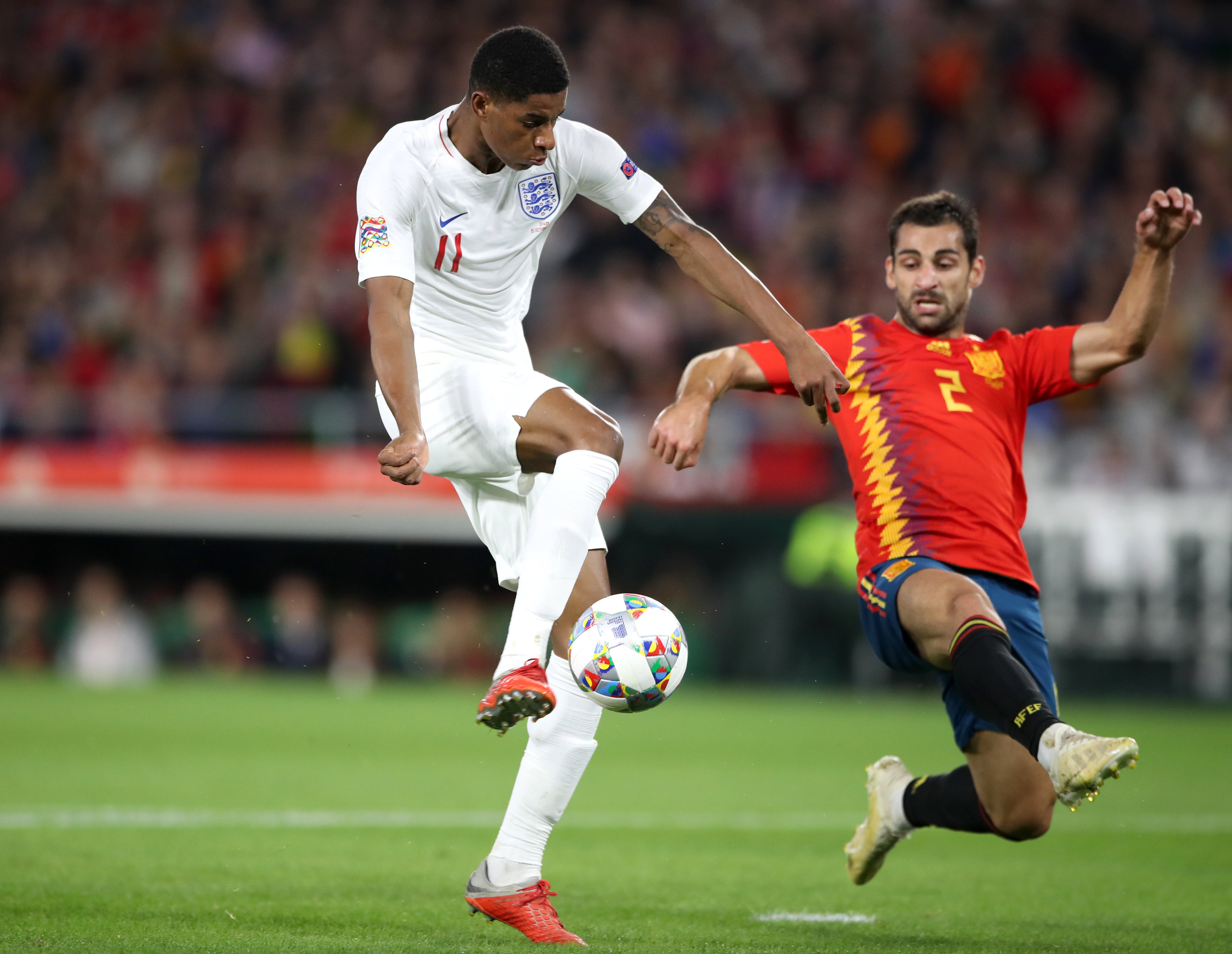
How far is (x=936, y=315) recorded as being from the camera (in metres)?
5.54

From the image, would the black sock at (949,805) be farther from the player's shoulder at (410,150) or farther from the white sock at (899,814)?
the player's shoulder at (410,150)

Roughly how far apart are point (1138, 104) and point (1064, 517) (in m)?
5.94

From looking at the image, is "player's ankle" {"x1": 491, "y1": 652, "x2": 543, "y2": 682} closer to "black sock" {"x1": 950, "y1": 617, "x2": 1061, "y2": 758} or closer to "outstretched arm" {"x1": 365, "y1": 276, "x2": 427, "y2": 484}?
"outstretched arm" {"x1": 365, "y1": 276, "x2": 427, "y2": 484}

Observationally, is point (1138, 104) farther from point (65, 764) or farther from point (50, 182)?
point (65, 764)

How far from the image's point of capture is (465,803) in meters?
8.45

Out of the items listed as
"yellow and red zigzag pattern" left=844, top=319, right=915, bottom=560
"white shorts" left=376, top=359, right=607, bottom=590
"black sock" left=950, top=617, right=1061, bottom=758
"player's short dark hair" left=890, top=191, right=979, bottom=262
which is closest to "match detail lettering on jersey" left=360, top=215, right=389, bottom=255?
"white shorts" left=376, top=359, right=607, bottom=590

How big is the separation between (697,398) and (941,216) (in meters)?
1.20

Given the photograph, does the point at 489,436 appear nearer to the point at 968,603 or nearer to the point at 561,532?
the point at 561,532

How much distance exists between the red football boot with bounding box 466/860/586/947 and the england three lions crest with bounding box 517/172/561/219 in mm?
2013

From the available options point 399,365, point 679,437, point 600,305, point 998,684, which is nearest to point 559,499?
point 679,437

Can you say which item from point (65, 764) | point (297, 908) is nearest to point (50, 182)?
point (65, 764)

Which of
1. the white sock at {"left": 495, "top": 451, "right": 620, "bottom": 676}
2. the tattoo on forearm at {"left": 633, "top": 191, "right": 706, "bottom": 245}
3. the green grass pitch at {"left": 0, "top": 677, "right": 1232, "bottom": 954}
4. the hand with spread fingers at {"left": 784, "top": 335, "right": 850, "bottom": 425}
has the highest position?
the tattoo on forearm at {"left": 633, "top": 191, "right": 706, "bottom": 245}

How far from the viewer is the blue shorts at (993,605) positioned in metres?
5.14

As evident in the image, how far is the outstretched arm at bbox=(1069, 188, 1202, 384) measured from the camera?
5160 millimetres
